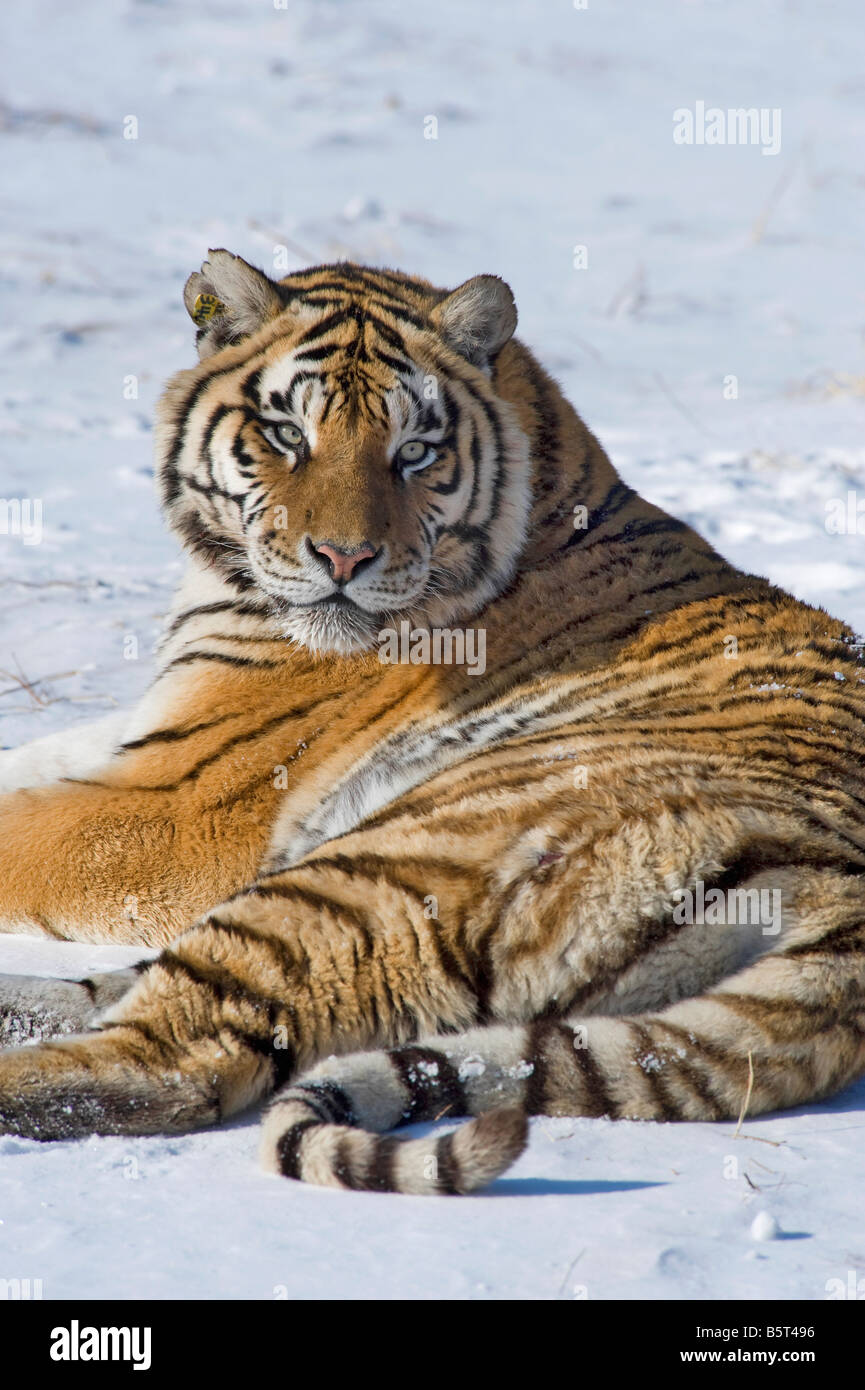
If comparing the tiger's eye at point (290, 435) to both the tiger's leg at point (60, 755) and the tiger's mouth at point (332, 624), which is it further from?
the tiger's leg at point (60, 755)

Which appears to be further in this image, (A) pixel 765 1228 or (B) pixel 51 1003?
(B) pixel 51 1003

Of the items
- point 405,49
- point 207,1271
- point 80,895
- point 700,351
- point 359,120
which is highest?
point 405,49

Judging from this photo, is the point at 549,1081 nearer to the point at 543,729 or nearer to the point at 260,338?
the point at 543,729

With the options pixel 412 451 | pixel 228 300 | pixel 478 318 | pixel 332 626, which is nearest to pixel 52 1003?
pixel 332 626

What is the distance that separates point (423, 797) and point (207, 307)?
1.38m

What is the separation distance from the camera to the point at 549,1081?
2.20 m

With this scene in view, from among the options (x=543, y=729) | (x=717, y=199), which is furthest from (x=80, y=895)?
(x=717, y=199)

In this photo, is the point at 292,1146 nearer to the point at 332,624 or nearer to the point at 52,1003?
the point at 52,1003

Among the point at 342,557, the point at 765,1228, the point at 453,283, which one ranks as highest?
the point at 453,283

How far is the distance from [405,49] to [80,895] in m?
11.4

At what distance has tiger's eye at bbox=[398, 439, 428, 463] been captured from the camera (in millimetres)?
3309

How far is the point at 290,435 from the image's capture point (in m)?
3.30

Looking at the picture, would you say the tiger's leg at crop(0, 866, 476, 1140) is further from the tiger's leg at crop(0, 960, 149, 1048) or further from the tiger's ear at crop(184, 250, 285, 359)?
the tiger's ear at crop(184, 250, 285, 359)

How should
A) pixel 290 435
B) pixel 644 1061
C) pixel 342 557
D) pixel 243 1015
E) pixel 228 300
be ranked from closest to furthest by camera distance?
1. pixel 644 1061
2. pixel 243 1015
3. pixel 342 557
4. pixel 290 435
5. pixel 228 300
